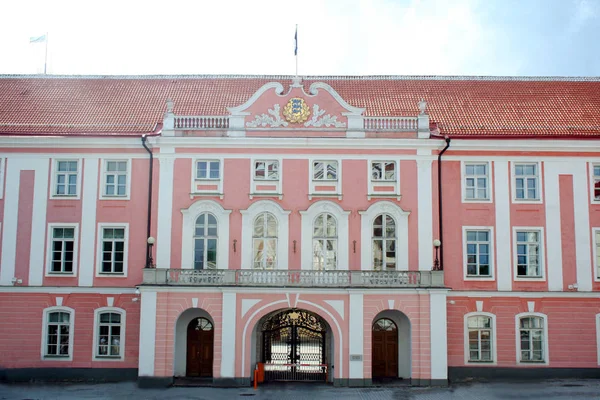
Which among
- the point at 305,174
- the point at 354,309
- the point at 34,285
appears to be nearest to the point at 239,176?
the point at 305,174

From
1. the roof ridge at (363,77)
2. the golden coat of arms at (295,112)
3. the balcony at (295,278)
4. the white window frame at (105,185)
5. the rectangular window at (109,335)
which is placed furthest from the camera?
the roof ridge at (363,77)

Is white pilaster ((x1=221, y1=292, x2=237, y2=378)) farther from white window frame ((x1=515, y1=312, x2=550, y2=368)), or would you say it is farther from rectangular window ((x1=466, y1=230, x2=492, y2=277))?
white window frame ((x1=515, y1=312, x2=550, y2=368))

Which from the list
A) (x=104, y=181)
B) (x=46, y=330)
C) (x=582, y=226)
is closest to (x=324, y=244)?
(x=104, y=181)

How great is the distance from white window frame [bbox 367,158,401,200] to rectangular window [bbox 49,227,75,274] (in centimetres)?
1244

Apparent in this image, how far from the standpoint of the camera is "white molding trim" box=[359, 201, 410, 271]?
28078mm

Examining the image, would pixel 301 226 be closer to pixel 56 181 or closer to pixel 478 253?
pixel 478 253

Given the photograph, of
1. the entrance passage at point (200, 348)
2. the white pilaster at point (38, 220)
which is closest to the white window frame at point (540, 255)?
the entrance passage at point (200, 348)

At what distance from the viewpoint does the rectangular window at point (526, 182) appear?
28.8 m

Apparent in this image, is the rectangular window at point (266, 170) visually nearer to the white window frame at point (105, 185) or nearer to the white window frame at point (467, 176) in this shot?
the white window frame at point (105, 185)

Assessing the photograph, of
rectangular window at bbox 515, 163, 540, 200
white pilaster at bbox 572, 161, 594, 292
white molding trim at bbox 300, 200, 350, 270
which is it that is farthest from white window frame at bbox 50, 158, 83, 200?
white pilaster at bbox 572, 161, 594, 292

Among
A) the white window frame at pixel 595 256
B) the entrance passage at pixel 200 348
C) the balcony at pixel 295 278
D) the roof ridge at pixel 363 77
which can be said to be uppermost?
the roof ridge at pixel 363 77

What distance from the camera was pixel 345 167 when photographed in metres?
28.6

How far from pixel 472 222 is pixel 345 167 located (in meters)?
5.69

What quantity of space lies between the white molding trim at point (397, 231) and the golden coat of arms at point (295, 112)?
4.58 meters
